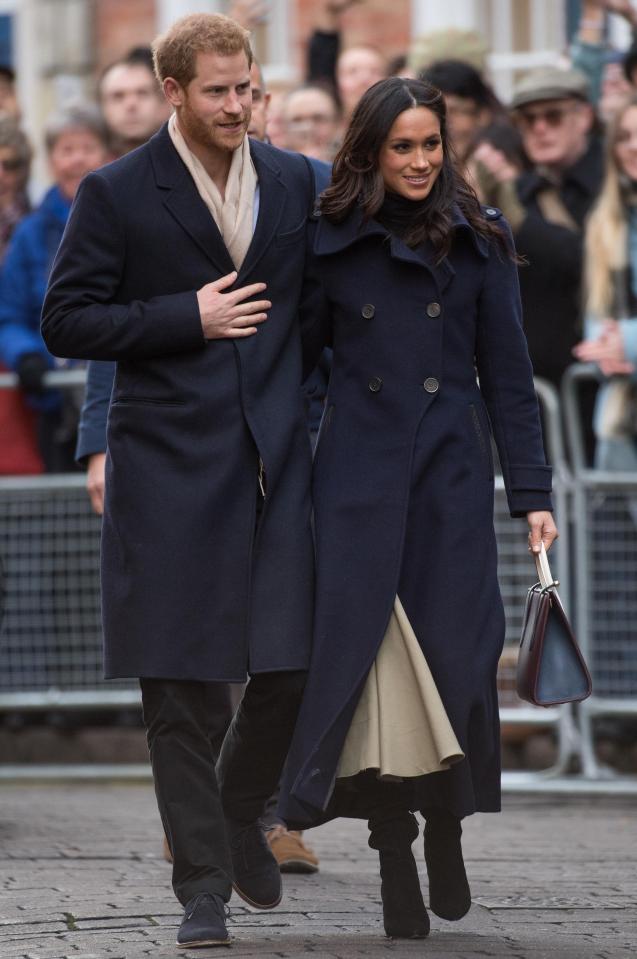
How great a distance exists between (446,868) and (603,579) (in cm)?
333

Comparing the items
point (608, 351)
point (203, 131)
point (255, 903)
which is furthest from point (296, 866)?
point (608, 351)

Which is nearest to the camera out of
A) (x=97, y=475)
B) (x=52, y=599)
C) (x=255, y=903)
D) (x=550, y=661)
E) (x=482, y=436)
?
(x=550, y=661)

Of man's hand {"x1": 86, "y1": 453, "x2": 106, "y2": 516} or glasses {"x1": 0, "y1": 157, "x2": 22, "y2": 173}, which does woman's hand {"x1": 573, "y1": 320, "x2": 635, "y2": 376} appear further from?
glasses {"x1": 0, "y1": 157, "x2": 22, "y2": 173}

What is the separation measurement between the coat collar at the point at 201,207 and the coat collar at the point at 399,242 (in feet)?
0.49

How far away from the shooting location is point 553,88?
880cm

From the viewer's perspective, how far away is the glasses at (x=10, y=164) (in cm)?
962

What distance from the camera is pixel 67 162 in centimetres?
925

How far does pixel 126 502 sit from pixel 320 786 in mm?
815

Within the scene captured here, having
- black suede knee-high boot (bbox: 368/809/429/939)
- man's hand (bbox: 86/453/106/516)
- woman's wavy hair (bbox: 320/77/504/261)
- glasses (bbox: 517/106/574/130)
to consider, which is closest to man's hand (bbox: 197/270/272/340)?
woman's wavy hair (bbox: 320/77/504/261)

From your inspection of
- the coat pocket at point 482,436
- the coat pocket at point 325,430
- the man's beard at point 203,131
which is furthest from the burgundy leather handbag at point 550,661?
the man's beard at point 203,131

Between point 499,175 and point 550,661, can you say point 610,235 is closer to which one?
point 499,175

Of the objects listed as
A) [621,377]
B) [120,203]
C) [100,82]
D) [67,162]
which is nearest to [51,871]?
[120,203]

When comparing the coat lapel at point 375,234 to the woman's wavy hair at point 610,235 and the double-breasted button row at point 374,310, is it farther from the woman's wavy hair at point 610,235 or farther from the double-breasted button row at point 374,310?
the woman's wavy hair at point 610,235

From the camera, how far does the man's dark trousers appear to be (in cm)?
515
